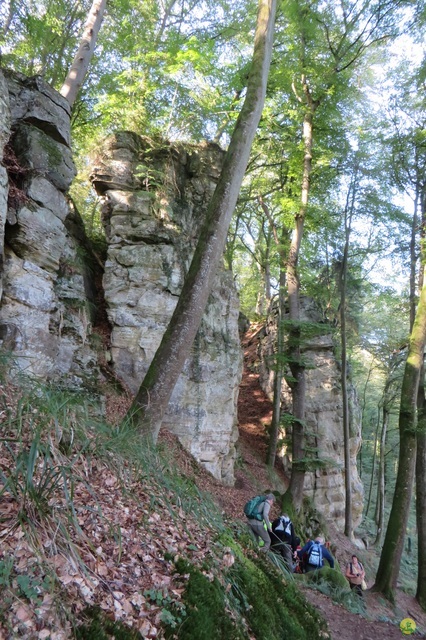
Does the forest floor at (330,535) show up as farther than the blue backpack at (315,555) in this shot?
No

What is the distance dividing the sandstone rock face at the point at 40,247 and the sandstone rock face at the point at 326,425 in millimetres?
8222

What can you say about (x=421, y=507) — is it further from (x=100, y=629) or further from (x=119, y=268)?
(x=100, y=629)

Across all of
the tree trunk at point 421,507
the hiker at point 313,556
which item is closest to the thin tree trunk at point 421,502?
the tree trunk at point 421,507

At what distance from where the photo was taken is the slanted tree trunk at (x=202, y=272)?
18.2ft

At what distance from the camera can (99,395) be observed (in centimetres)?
817

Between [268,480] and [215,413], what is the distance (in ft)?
14.6

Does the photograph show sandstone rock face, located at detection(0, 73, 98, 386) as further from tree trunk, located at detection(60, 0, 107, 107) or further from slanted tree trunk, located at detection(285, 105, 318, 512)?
slanted tree trunk, located at detection(285, 105, 318, 512)

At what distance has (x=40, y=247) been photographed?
290 inches

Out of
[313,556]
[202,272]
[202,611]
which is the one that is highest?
[202,272]

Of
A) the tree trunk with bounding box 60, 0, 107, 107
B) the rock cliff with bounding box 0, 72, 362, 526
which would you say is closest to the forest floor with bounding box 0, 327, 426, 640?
the rock cliff with bounding box 0, 72, 362, 526

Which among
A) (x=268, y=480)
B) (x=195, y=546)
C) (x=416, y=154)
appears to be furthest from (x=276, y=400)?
(x=195, y=546)

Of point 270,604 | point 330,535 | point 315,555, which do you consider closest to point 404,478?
point 315,555

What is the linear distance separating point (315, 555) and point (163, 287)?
25.5 ft

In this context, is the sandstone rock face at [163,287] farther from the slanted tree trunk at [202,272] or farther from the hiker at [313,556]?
the slanted tree trunk at [202,272]
